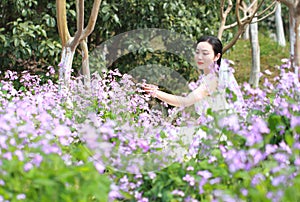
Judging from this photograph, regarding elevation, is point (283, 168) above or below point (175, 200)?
above

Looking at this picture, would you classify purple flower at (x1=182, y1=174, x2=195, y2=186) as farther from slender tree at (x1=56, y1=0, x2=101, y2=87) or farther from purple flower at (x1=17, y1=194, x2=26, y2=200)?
slender tree at (x1=56, y1=0, x2=101, y2=87)

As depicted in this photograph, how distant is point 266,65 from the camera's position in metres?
12.7

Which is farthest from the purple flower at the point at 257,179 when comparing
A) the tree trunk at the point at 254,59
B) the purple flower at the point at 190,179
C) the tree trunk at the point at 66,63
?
the tree trunk at the point at 254,59

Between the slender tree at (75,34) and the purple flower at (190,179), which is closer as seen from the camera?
the purple flower at (190,179)

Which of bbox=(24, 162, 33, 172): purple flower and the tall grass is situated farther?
the tall grass

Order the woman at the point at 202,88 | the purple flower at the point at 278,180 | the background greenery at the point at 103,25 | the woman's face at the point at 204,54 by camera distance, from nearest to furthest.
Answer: the purple flower at the point at 278,180, the woman at the point at 202,88, the woman's face at the point at 204,54, the background greenery at the point at 103,25

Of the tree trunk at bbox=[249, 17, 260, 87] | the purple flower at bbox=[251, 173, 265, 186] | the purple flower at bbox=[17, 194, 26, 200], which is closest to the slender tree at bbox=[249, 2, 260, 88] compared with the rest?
the tree trunk at bbox=[249, 17, 260, 87]

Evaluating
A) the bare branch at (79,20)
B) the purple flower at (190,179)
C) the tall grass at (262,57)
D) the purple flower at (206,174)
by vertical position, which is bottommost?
the tall grass at (262,57)

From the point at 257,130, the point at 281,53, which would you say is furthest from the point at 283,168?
the point at 281,53

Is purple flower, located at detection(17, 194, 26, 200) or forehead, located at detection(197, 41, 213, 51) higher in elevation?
forehead, located at detection(197, 41, 213, 51)

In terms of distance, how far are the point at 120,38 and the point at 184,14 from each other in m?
1.00

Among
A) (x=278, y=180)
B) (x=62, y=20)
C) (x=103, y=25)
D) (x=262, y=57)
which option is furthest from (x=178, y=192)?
(x=262, y=57)

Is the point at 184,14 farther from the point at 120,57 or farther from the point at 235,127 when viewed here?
the point at 235,127

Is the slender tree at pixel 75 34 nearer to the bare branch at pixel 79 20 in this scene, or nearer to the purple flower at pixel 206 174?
the bare branch at pixel 79 20
